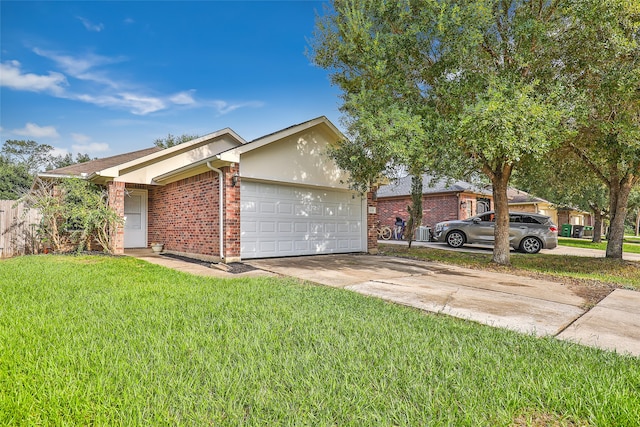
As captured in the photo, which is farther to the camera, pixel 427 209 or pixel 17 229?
pixel 427 209

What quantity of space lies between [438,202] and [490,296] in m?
15.1

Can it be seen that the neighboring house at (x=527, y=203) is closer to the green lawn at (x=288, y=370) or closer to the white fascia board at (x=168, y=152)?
the white fascia board at (x=168, y=152)

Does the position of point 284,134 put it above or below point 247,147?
above

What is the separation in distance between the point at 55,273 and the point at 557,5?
11.7 metres

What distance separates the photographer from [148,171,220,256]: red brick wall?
9.41m

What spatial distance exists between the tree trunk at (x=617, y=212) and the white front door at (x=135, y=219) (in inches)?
644

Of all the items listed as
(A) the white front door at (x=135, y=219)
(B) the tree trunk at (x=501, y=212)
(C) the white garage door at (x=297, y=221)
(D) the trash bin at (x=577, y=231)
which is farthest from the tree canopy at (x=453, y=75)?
(D) the trash bin at (x=577, y=231)

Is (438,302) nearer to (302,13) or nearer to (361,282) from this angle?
(361,282)

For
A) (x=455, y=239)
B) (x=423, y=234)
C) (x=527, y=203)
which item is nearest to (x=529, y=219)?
(x=455, y=239)

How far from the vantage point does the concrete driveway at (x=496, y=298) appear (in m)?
3.85

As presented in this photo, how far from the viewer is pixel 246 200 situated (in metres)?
9.49

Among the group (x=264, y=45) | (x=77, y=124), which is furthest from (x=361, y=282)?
(x=77, y=124)

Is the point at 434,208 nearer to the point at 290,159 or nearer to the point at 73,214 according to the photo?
the point at 290,159

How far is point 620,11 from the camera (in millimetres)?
6105
